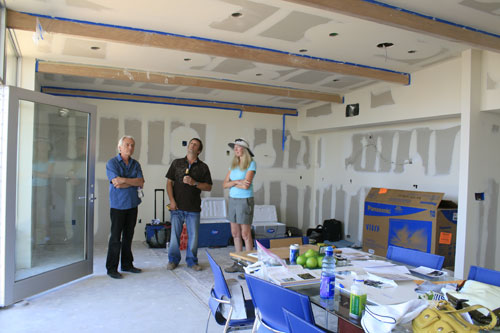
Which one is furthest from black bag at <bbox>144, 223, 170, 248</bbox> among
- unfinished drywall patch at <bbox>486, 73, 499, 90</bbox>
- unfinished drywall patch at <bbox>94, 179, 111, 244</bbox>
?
unfinished drywall patch at <bbox>486, 73, 499, 90</bbox>

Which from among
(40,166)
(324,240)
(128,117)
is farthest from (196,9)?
(324,240)

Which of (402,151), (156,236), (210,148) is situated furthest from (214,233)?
(402,151)

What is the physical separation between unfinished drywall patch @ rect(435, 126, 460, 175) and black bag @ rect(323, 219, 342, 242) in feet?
7.05

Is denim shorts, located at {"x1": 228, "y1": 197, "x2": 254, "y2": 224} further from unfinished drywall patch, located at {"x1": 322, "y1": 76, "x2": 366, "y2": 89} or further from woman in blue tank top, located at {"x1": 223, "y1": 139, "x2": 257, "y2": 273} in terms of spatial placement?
unfinished drywall patch, located at {"x1": 322, "y1": 76, "x2": 366, "y2": 89}

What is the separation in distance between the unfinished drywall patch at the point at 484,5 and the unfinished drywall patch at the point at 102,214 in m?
5.70

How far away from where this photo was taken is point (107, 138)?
6.43 meters

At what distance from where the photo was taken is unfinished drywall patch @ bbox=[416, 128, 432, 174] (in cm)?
551

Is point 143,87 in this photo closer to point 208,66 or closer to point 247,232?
point 208,66

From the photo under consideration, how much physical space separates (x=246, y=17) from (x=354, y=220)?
15.1 feet

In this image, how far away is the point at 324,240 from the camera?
6801mm

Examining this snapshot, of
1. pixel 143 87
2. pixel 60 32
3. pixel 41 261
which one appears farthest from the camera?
pixel 143 87

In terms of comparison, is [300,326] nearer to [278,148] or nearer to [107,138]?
[107,138]

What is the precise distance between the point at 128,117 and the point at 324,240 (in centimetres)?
415

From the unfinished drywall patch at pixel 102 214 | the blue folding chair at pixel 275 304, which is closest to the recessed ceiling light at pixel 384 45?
the blue folding chair at pixel 275 304
